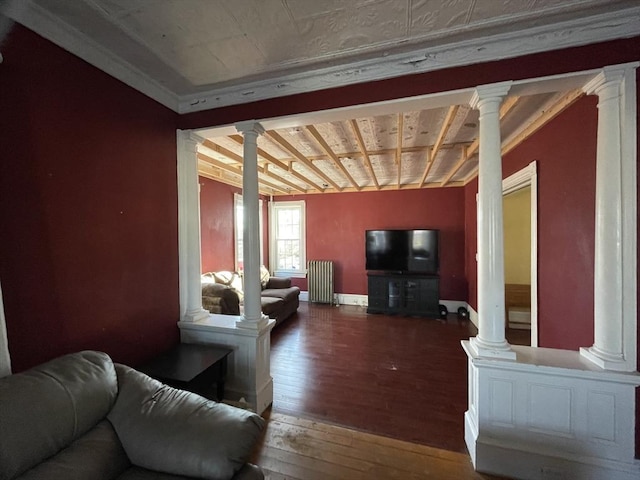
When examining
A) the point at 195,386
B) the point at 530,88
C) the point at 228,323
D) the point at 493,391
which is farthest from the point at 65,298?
the point at 530,88

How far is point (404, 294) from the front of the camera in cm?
526

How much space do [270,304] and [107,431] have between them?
308cm

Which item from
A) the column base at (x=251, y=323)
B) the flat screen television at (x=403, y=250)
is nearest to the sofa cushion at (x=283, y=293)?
the flat screen television at (x=403, y=250)

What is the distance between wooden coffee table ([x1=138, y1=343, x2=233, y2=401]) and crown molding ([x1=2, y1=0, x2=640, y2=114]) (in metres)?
2.14

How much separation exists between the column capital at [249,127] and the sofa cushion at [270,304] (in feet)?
9.19

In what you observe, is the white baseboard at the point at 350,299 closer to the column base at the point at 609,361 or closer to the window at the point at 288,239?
the window at the point at 288,239

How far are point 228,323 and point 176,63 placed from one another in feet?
7.01

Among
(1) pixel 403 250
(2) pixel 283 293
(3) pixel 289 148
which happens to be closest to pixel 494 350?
(3) pixel 289 148

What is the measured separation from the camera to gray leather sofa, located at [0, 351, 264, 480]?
96 cm

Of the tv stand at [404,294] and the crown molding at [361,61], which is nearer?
the crown molding at [361,61]

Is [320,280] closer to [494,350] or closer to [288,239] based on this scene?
[288,239]

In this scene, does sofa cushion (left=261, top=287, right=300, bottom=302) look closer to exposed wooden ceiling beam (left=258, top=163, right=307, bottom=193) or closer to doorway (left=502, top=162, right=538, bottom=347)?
exposed wooden ceiling beam (left=258, top=163, right=307, bottom=193)

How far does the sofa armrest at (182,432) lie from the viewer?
3.45ft

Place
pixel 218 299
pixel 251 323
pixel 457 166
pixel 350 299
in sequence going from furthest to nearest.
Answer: pixel 350 299, pixel 457 166, pixel 218 299, pixel 251 323
